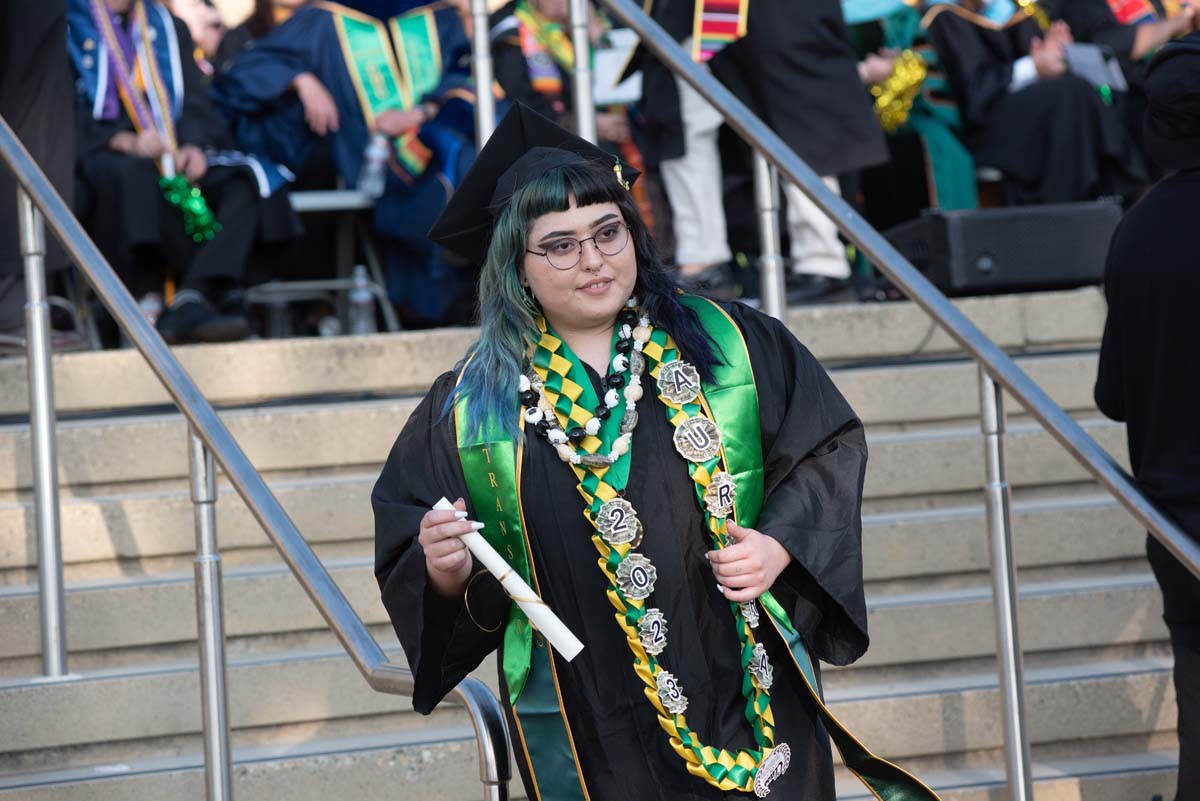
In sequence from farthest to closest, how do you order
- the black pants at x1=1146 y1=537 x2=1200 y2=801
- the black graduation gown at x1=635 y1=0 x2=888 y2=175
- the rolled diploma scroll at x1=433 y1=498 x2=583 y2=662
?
the black graduation gown at x1=635 y1=0 x2=888 y2=175 → the black pants at x1=1146 y1=537 x2=1200 y2=801 → the rolled diploma scroll at x1=433 y1=498 x2=583 y2=662

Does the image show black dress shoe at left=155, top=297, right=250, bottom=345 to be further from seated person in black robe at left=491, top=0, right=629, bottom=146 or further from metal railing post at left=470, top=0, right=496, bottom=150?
seated person in black robe at left=491, top=0, right=629, bottom=146

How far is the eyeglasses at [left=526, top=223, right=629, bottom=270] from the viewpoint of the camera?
8.88 feet

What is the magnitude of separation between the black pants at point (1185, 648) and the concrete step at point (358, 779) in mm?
493

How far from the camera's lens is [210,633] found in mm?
3340

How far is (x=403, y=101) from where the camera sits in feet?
24.5

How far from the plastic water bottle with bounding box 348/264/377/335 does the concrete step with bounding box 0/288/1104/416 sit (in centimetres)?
244

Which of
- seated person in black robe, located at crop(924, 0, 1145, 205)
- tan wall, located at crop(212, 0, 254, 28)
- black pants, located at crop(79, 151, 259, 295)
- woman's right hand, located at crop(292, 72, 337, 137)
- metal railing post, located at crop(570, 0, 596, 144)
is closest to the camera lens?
metal railing post, located at crop(570, 0, 596, 144)

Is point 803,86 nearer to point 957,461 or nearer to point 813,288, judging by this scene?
point 813,288

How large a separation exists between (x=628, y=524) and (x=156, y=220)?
4.31 meters

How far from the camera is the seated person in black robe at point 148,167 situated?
638 cm

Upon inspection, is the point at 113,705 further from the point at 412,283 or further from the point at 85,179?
the point at 412,283

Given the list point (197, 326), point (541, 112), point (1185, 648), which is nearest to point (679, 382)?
point (1185, 648)

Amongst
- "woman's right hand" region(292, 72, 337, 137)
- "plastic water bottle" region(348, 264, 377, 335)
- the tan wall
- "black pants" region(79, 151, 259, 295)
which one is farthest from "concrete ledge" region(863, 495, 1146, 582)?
the tan wall

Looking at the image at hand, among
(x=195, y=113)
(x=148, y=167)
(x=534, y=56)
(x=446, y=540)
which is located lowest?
(x=446, y=540)
